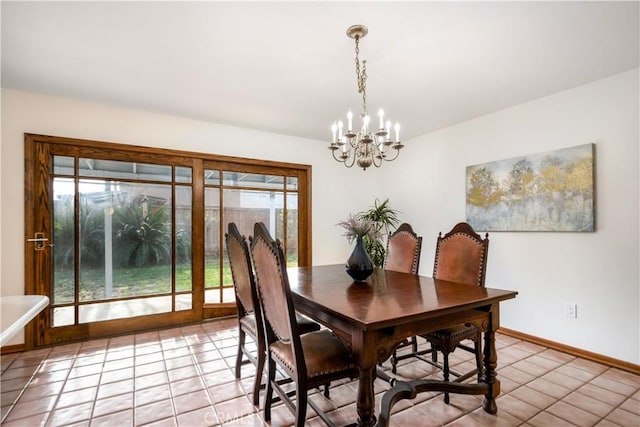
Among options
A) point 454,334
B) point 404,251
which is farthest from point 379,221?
point 454,334

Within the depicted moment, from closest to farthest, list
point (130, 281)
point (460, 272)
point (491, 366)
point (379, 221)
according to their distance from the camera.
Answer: point (491, 366) < point (460, 272) < point (130, 281) < point (379, 221)

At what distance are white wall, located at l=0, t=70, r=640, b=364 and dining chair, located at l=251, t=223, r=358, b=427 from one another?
2.36m

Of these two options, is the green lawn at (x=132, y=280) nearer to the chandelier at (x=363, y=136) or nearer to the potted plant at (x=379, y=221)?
the potted plant at (x=379, y=221)

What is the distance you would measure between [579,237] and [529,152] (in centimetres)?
90

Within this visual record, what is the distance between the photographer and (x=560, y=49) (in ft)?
6.94

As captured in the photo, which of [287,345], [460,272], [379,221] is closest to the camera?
[287,345]

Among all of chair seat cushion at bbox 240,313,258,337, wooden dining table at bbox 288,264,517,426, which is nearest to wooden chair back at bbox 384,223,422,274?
wooden dining table at bbox 288,264,517,426

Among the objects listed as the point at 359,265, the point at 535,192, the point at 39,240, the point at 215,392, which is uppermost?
the point at 535,192

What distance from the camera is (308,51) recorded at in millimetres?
2125

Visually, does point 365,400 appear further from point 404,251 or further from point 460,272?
point 404,251

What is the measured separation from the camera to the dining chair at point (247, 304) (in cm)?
188

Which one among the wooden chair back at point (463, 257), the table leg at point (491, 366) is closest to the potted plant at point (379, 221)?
the wooden chair back at point (463, 257)

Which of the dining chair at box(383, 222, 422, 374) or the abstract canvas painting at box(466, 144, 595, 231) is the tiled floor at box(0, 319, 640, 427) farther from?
the abstract canvas painting at box(466, 144, 595, 231)

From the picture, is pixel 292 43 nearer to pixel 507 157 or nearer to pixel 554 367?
pixel 507 157
